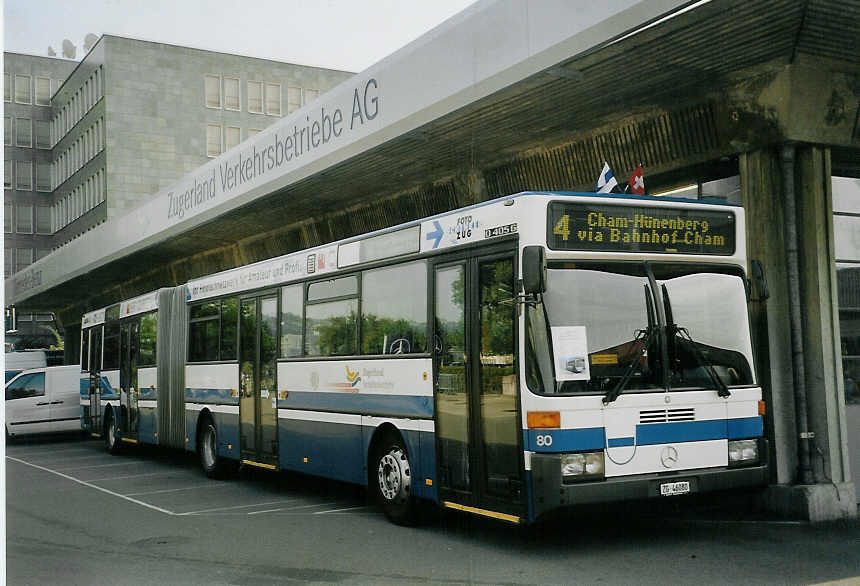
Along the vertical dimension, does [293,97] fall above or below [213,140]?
above

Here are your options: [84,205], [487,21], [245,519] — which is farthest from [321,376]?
[84,205]

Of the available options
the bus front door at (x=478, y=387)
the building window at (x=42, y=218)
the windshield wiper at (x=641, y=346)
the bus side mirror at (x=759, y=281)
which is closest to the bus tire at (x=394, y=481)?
the bus front door at (x=478, y=387)

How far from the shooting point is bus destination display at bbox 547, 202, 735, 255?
28.3 feet

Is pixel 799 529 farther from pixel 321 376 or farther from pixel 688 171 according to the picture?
pixel 321 376

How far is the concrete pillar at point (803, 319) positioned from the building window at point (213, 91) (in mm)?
53803

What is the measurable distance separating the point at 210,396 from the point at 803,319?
9386 mm

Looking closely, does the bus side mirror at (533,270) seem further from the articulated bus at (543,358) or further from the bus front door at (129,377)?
the bus front door at (129,377)

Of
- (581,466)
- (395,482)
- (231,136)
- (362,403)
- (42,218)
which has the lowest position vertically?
(395,482)

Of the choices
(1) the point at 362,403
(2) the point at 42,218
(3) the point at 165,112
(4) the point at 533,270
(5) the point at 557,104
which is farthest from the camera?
(3) the point at 165,112

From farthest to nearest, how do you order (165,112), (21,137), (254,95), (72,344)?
(254,95)
(165,112)
(72,344)
(21,137)

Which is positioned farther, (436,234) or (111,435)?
(111,435)

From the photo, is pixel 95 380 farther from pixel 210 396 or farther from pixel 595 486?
pixel 595 486

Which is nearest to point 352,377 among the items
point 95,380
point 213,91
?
point 95,380

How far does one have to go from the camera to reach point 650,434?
27.8 ft
